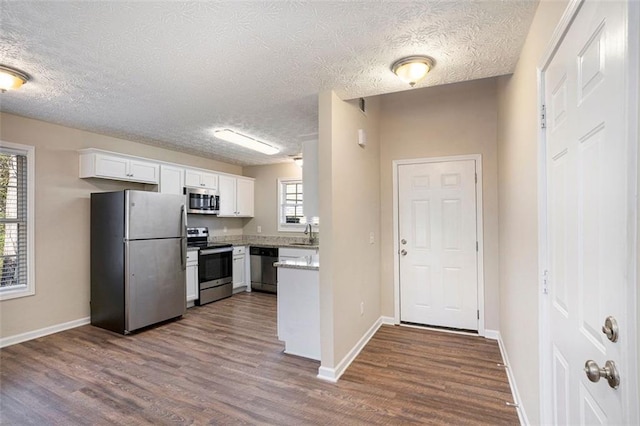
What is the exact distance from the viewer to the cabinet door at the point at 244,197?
20.0 feet

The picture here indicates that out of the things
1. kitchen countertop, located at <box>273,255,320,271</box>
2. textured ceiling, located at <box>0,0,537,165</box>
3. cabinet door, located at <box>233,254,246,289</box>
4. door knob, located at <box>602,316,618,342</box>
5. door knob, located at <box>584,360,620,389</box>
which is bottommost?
cabinet door, located at <box>233,254,246,289</box>

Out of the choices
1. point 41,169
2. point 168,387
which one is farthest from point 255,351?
point 41,169

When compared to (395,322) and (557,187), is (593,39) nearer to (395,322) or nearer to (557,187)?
(557,187)

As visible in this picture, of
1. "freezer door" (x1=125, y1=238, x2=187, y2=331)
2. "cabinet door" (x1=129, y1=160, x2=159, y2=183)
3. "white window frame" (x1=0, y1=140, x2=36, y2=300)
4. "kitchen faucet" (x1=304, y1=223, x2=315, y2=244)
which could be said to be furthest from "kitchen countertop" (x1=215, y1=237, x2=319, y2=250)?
"white window frame" (x1=0, y1=140, x2=36, y2=300)

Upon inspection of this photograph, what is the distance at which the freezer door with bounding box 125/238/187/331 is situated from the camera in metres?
3.71

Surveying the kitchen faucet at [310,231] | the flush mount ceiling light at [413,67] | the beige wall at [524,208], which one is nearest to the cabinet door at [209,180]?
the kitchen faucet at [310,231]

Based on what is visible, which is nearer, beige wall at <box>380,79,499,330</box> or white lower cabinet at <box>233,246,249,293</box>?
beige wall at <box>380,79,499,330</box>

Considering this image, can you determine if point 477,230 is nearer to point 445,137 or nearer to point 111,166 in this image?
point 445,137

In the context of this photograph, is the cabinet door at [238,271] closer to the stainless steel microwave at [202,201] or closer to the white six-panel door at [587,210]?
the stainless steel microwave at [202,201]

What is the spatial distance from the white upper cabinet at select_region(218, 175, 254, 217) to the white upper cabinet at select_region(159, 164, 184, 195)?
840 mm

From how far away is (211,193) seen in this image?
17.8 ft

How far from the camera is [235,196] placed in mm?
6023

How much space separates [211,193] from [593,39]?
5.19 metres

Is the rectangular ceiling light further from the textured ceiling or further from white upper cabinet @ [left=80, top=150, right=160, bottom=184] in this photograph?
white upper cabinet @ [left=80, top=150, right=160, bottom=184]
